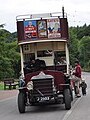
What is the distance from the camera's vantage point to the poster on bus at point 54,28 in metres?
18.7

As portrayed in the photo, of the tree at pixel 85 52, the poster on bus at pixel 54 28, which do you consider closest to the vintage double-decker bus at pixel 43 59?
the poster on bus at pixel 54 28

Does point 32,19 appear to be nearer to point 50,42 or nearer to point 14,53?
point 50,42

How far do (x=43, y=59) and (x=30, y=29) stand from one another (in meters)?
1.89

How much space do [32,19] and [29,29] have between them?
0.47 meters

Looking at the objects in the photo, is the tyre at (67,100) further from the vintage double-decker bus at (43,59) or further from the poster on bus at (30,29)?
the poster on bus at (30,29)

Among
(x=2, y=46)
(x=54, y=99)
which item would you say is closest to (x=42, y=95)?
(x=54, y=99)

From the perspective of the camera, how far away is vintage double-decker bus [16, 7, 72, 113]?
16.4 meters

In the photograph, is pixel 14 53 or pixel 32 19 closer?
pixel 32 19

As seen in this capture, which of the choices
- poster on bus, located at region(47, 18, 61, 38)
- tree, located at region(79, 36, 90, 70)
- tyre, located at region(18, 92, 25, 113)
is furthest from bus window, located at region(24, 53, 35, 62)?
tree, located at region(79, 36, 90, 70)

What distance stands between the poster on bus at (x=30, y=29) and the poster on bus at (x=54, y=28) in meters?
0.60

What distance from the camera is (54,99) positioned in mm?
16703

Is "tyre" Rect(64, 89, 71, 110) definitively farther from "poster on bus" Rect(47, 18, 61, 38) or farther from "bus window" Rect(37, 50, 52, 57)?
"bus window" Rect(37, 50, 52, 57)

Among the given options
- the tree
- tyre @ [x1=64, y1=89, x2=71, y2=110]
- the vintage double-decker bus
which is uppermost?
the vintage double-decker bus

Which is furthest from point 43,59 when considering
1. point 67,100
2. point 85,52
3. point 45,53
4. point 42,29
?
point 85,52
